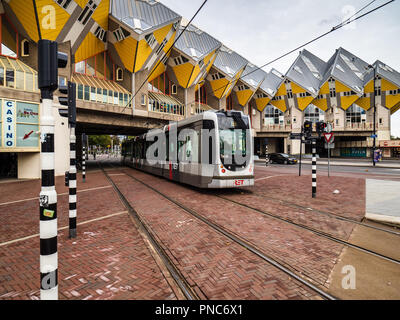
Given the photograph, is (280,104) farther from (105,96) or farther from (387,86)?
(105,96)

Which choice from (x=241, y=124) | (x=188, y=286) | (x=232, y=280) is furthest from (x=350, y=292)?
(x=241, y=124)

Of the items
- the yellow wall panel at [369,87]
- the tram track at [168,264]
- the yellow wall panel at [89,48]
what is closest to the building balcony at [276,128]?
the yellow wall panel at [369,87]

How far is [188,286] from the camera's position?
2.84 meters

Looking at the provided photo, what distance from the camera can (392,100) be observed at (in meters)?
45.1

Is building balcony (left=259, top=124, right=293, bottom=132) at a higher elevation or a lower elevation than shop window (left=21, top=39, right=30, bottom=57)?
lower

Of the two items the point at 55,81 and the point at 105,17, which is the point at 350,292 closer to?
the point at 55,81

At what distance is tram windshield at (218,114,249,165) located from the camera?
27.0 feet

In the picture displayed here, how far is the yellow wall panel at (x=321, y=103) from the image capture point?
159 feet

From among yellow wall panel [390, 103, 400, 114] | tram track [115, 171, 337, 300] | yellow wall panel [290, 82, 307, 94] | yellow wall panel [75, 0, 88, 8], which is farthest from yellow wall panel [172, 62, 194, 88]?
yellow wall panel [390, 103, 400, 114]

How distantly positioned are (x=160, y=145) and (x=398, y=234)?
10.9 metres

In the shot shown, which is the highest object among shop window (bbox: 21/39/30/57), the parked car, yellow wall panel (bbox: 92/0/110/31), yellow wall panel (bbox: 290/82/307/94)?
yellow wall panel (bbox: 290/82/307/94)

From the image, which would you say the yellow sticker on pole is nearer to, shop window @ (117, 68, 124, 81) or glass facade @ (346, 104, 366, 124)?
shop window @ (117, 68, 124, 81)

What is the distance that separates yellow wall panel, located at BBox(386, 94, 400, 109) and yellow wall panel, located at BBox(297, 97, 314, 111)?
1493 centimetres

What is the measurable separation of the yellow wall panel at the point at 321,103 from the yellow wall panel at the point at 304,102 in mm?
2541
